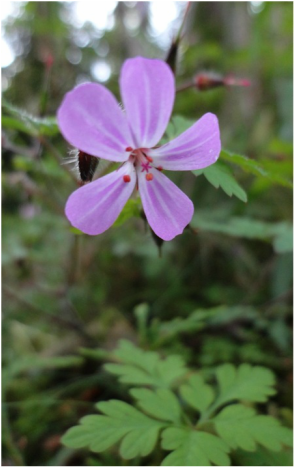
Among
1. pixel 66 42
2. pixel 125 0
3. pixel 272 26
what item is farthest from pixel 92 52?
pixel 272 26

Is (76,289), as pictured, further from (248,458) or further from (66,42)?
(66,42)

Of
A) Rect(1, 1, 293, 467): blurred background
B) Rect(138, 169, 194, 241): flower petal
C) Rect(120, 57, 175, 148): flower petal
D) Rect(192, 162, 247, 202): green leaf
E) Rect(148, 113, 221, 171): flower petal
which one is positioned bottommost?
Rect(1, 1, 293, 467): blurred background

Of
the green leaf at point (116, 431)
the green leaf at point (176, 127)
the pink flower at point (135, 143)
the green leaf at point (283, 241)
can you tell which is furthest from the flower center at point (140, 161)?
the green leaf at point (283, 241)

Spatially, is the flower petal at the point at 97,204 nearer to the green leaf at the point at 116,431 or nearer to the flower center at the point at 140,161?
the flower center at the point at 140,161

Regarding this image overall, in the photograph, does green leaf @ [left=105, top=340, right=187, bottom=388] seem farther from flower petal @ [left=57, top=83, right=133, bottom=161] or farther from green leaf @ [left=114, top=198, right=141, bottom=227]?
flower petal @ [left=57, top=83, right=133, bottom=161]

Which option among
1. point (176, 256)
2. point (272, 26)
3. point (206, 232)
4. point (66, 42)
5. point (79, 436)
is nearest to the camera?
point (79, 436)

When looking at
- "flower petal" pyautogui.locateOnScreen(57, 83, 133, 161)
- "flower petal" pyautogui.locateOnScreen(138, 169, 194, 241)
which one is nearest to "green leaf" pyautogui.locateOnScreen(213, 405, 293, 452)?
"flower petal" pyautogui.locateOnScreen(138, 169, 194, 241)
